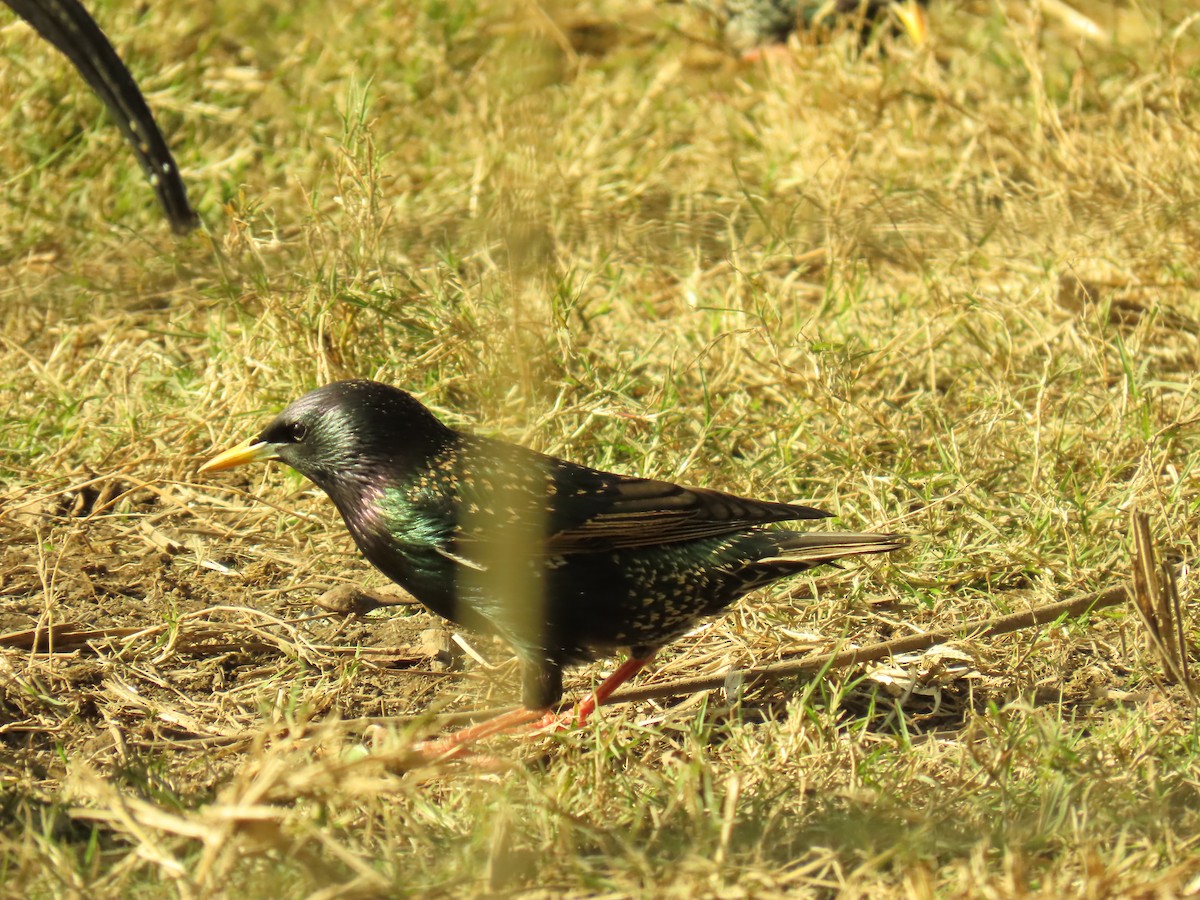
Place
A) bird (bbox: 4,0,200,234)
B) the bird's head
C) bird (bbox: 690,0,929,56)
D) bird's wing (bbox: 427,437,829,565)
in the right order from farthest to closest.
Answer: bird (bbox: 690,0,929,56) → bird (bbox: 4,0,200,234) → the bird's head → bird's wing (bbox: 427,437,829,565)

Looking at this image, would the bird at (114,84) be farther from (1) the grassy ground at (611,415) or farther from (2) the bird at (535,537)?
(2) the bird at (535,537)

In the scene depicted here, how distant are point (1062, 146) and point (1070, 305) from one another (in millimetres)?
649

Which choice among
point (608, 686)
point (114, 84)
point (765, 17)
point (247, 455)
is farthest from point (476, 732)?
point (765, 17)

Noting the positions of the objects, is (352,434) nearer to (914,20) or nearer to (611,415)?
(611,415)

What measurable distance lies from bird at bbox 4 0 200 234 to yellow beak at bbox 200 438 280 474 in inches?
75.7

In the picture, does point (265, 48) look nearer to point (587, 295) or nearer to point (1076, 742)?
point (587, 295)

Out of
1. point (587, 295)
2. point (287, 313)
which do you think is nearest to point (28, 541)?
point (287, 313)

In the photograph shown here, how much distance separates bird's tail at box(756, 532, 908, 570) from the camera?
357 cm

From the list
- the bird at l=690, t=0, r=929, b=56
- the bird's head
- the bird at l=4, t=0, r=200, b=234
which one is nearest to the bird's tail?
the bird's head

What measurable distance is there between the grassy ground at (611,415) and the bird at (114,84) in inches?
8.4

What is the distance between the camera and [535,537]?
343 centimetres

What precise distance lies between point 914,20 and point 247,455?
4437mm

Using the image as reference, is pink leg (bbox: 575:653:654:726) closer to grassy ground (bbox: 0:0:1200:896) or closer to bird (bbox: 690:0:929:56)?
grassy ground (bbox: 0:0:1200:896)

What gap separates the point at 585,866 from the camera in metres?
2.69
